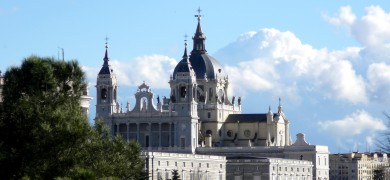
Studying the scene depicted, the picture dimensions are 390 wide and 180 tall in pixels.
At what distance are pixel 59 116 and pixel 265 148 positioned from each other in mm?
118769

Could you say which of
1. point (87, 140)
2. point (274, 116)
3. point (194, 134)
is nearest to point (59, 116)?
point (87, 140)

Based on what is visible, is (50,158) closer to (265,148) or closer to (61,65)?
(61,65)

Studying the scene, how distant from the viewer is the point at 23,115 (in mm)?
68375

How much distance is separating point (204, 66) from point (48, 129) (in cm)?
12643

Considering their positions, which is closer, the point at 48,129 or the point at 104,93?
the point at 48,129

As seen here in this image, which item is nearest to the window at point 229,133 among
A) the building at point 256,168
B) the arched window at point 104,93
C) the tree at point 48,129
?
the building at point 256,168

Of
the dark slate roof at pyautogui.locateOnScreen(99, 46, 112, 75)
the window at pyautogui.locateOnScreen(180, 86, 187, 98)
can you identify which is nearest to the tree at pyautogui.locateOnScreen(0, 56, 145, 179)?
the window at pyautogui.locateOnScreen(180, 86, 187, 98)

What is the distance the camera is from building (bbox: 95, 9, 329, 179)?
182000 mm

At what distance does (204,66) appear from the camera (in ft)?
634

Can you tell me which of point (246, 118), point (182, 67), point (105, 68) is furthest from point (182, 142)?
point (105, 68)

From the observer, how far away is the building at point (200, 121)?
18200 centimetres

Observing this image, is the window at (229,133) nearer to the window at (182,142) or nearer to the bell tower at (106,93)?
the window at (182,142)

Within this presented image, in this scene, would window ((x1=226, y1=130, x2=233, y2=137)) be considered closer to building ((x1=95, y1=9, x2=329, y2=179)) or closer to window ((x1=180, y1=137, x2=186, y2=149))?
building ((x1=95, y1=9, x2=329, y2=179))

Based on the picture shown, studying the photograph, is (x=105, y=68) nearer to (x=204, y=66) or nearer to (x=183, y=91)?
(x=183, y=91)
